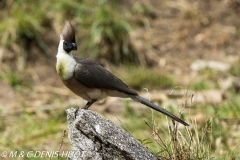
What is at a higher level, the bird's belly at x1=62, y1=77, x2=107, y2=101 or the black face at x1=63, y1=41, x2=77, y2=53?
the black face at x1=63, y1=41, x2=77, y2=53

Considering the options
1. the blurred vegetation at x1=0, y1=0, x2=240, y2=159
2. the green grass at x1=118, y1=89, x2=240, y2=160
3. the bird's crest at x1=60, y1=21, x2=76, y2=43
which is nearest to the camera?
the green grass at x1=118, y1=89, x2=240, y2=160

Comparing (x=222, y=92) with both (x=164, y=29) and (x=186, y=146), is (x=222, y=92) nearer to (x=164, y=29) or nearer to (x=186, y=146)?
(x=164, y=29)

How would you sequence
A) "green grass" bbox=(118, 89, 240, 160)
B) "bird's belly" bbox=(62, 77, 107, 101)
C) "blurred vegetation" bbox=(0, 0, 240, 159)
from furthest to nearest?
1. "blurred vegetation" bbox=(0, 0, 240, 159)
2. "bird's belly" bbox=(62, 77, 107, 101)
3. "green grass" bbox=(118, 89, 240, 160)

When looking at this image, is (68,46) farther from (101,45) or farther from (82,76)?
(101,45)

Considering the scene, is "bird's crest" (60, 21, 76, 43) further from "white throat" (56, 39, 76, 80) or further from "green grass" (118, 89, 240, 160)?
"green grass" (118, 89, 240, 160)

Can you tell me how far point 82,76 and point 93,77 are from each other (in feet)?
0.31

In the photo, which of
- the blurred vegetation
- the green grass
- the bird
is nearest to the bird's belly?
the bird

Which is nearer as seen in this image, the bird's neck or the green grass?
the green grass

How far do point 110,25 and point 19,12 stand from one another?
135 cm

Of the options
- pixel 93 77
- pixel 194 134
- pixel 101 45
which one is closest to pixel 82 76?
pixel 93 77

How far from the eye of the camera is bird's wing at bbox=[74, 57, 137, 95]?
4.14 m

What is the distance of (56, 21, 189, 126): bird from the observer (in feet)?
13.4

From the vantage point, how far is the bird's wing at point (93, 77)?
414cm

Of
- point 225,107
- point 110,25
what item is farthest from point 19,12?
point 225,107
